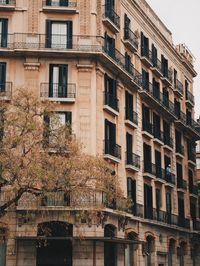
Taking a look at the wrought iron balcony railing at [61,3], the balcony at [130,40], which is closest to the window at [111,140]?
the balcony at [130,40]

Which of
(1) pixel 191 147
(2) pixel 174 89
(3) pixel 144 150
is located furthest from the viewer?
(1) pixel 191 147

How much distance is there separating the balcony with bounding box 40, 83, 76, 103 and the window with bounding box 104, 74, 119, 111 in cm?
255

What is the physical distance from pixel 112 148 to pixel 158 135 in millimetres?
9206

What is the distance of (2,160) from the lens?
24.0 meters

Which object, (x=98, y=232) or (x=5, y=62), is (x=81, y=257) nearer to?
(x=98, y=232)

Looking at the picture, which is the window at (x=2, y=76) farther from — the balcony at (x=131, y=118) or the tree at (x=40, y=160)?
A: the balcony at (x=131, y=118)

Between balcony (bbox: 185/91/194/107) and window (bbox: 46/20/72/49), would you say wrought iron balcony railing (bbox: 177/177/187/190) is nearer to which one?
balcony (bbox: 185/91/194/107)

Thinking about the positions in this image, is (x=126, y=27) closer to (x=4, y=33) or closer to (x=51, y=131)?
(x=4, y=33)

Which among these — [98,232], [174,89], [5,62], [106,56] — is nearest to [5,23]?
[5,62]

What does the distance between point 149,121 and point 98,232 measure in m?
13.0

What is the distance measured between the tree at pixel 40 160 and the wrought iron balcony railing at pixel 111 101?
8.58 m

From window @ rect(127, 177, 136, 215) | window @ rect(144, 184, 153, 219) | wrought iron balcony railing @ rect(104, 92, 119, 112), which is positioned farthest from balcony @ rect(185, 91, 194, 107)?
wrought iron balcony railing @ rect(104, 92, 119, 112)

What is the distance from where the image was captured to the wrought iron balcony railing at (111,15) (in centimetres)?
3566

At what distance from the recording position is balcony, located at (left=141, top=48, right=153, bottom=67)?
135ft
